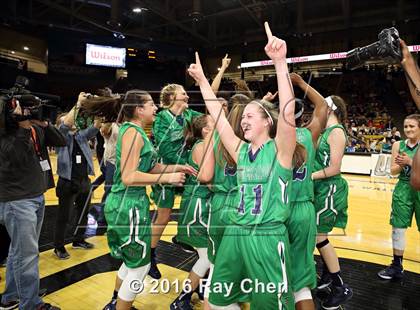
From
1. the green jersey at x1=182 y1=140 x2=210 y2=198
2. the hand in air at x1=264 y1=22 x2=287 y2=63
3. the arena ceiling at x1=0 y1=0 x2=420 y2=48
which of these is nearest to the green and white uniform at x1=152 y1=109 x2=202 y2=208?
the green jersey at x1=182 y1=140 x2=210 y2=198

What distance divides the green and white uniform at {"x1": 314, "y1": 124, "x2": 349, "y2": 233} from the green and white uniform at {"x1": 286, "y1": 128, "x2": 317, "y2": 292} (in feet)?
2.56

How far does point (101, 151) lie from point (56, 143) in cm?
343

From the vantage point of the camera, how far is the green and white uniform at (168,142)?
10.3 ft

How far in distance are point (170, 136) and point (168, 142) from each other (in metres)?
0.07

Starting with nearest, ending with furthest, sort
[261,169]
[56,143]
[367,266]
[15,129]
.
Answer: [261,169], [15,129], [56,143], [367,266]

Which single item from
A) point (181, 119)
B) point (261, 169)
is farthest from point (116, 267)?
point (261, 169)

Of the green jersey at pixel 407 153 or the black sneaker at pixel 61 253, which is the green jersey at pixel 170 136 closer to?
the black sneaker at pixel 61 253

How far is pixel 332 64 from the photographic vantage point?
58.2ft

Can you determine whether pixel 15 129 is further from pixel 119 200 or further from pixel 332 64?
pixel 332 64

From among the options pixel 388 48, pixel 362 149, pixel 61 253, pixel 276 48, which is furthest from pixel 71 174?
pixel 362 149

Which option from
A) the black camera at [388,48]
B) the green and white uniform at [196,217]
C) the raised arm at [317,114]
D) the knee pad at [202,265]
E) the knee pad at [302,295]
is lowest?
the knee pad at [202,265]

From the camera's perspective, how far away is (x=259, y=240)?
1502 millimetres

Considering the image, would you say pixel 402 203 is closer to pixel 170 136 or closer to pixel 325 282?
pixel 325 282

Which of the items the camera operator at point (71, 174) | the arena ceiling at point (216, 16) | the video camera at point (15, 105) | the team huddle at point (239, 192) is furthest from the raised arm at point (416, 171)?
the arena ceiling at point (216, 16)
